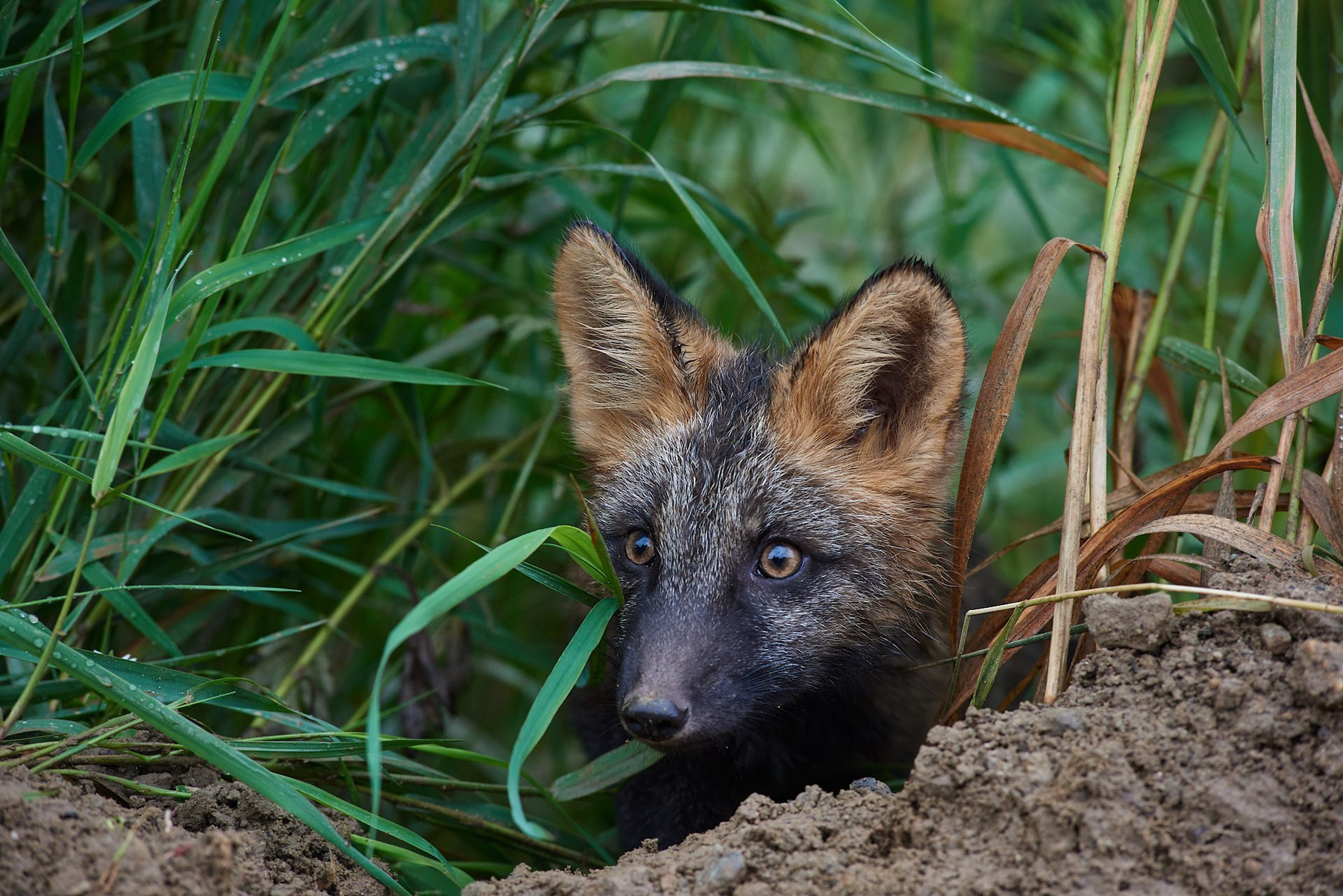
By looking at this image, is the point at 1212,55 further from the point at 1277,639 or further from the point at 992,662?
the point at 992,662

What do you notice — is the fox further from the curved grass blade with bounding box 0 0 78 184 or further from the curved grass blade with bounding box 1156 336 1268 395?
the curved grass blade with bounding box 0 0 78 184

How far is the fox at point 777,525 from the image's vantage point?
11.1ft

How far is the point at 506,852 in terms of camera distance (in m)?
3.85

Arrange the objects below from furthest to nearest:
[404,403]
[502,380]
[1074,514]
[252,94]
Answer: [502,380]
[404,403]
[252,94]
[1074,514]

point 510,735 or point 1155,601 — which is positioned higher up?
point 1155,601

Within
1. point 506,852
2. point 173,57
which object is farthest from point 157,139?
point 506,852

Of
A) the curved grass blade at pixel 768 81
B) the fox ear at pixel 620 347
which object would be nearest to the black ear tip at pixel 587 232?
the fox ear at pixel 620 347

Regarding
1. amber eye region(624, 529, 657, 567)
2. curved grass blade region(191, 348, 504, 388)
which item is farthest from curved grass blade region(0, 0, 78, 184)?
amber eye region(624, 529, 657, 567)

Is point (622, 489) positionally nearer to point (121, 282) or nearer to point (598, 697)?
point (598, 697)

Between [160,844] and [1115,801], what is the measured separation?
6.75ft

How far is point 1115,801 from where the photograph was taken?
2.37 metres

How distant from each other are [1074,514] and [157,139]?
10.8ft

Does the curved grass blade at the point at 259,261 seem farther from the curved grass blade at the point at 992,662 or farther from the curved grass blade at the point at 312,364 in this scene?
the curved grass blade at the point at 992,662

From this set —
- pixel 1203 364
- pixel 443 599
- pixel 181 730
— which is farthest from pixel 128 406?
pixel 1203 364
